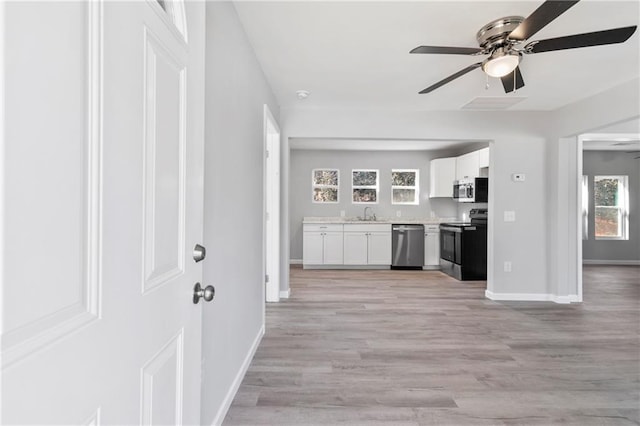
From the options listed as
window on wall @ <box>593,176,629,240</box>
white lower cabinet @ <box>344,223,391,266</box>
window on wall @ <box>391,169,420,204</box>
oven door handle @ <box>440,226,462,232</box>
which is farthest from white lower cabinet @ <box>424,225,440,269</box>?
window on wall @ <box>593,176,629,240</box>

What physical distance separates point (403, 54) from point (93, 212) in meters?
2.70

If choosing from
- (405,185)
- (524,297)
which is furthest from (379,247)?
(524,297)

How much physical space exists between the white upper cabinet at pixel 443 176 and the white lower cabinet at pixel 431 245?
761 millimetres

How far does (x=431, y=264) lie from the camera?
21.4 feet

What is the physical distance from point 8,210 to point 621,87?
4591 mm

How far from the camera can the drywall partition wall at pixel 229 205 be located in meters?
1.67

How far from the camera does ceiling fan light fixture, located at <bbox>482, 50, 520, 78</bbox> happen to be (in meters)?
2.14

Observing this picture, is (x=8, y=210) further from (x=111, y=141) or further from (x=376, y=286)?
(x=376, y=286)

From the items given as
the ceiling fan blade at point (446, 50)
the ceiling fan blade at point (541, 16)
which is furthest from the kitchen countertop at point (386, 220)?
the ceiling fan blade at point (541, 16)

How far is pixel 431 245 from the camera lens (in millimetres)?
6492

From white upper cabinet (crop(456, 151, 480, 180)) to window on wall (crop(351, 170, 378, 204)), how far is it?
1631 millimetres

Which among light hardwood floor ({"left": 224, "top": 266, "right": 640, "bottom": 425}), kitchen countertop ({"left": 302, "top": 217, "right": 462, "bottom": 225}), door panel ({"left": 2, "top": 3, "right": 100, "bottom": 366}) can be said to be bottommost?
light hardwood floor ({"left": 224, "top": 266, "right": 640, "bottom": 425})

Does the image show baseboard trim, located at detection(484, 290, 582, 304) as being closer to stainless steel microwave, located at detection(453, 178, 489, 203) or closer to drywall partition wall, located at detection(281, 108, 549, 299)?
drywall partition wall, located at detection(281, 108, 549, 299)

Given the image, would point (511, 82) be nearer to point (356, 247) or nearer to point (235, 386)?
point (235, 386)
